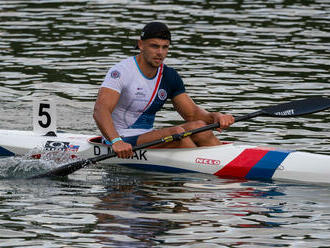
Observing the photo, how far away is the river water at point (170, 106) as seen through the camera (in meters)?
8.48

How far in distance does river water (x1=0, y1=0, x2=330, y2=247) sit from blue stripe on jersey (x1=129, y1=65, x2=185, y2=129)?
0.62 m

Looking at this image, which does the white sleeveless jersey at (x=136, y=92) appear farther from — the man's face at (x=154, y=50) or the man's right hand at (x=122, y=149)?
the man's right hand at (x=122, y=149)

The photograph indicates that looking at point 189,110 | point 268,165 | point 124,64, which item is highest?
point 124,64

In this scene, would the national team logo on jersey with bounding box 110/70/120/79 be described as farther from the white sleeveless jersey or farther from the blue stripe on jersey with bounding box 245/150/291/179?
the blue stripe on jersey with bounding box 245/150/291/179

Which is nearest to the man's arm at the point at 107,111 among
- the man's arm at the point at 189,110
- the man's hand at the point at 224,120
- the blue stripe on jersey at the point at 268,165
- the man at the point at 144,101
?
the man at the point at 144,101

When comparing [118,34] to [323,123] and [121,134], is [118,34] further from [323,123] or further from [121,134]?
[121,134]

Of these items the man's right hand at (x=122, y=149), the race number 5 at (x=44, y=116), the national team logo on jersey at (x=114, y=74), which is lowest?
the man's right hand at (x=122, y=149)

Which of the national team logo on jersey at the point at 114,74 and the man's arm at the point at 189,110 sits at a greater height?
the national team logo on jersey at the point at 114,74

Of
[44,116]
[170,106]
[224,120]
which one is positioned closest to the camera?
[224,120]

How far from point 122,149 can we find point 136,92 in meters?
0.81

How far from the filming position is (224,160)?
1116cm

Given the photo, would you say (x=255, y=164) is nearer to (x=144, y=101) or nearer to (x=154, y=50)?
(x=144, y=101)

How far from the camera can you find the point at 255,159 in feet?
36.4

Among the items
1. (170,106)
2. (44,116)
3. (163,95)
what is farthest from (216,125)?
(170,106)
